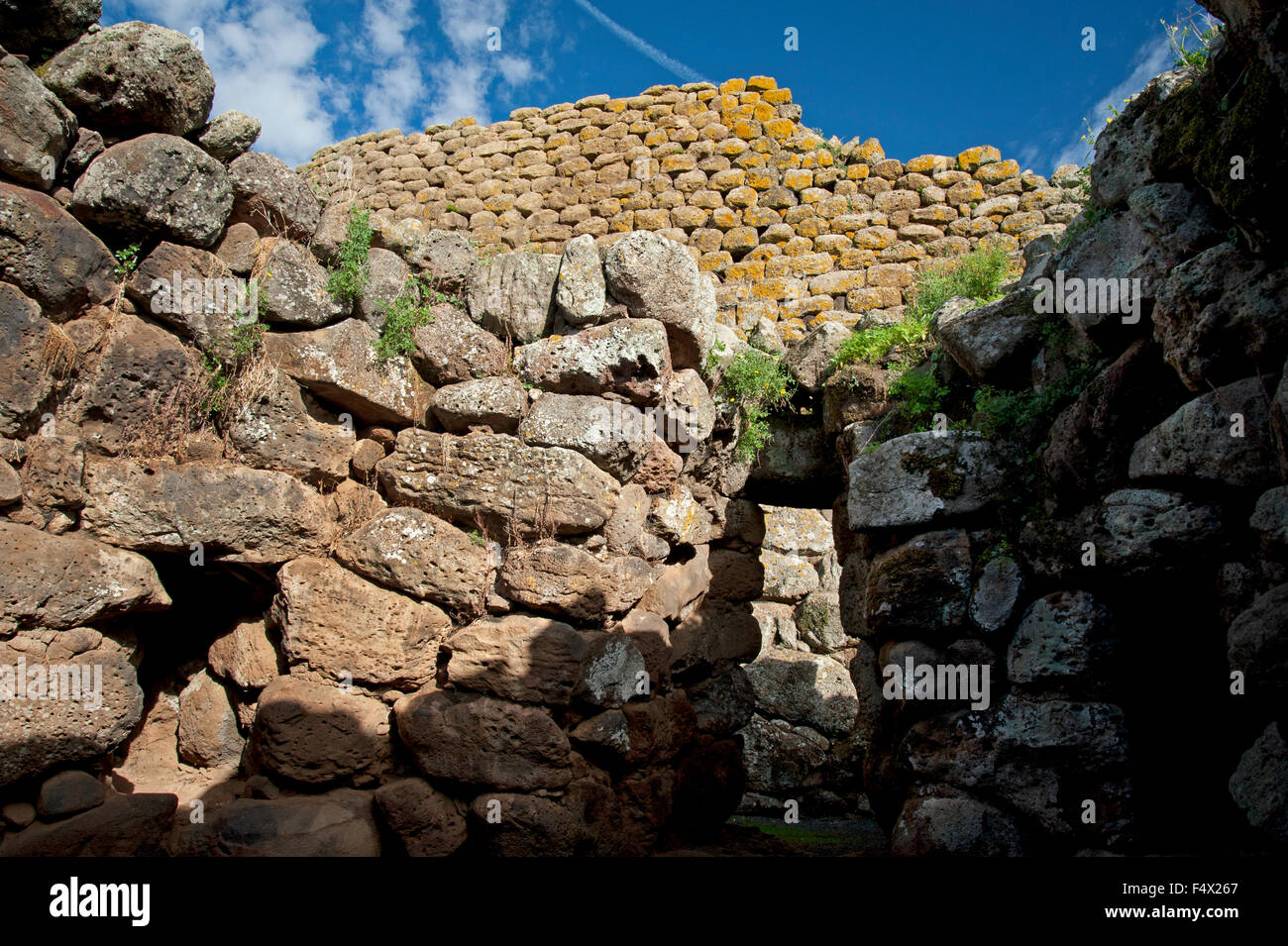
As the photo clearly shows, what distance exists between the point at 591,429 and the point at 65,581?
256cm

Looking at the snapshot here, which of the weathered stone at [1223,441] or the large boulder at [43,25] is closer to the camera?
the weathered stone at [1223,441]

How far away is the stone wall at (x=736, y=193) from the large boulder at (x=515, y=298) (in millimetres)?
1648

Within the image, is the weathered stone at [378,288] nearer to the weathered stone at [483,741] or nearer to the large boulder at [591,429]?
the large boulder at [591,429]

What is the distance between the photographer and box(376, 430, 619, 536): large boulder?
4543mm

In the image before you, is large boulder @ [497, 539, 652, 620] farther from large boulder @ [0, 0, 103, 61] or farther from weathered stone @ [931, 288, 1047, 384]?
large boulder @ [0, 0, 103, 61]

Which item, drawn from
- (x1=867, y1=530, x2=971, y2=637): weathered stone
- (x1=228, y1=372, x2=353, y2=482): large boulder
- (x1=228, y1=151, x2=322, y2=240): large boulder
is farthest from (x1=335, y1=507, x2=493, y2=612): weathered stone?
(x1=867, y1=530, x2=971, y2=637): weathered stone

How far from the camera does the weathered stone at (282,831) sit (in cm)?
350

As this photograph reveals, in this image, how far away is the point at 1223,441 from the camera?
3.18 m

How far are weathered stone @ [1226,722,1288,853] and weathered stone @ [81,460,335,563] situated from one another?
162 inches

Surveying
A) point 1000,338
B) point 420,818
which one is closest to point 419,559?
point 420,818

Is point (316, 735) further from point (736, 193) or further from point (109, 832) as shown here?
point (736, 193)

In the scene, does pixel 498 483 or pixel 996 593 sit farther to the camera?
pixel 498 483

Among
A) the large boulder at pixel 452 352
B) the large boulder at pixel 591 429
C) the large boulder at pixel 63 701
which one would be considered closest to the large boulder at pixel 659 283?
the large boulder at pixel 591 429

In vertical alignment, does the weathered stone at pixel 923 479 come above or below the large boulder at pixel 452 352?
below
